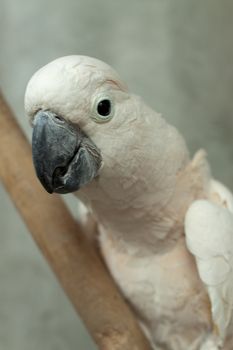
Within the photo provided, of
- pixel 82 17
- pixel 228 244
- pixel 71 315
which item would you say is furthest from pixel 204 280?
pixel 82 17

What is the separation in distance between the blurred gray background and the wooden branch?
635mm

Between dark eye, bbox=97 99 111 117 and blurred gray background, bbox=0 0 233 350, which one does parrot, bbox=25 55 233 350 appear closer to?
dark eye, bbox=97 99 111 117

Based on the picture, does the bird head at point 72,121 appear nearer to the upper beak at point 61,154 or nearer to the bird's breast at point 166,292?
the upper beak at point 61,154

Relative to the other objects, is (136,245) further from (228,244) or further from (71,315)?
(71,315)

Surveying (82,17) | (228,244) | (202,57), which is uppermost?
(82,17)

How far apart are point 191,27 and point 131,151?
2.98 feet

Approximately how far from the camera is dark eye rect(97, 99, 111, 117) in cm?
88

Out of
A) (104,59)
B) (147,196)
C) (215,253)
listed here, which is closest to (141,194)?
(147,196)

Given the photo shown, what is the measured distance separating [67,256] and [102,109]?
335 mm

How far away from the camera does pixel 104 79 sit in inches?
35.0

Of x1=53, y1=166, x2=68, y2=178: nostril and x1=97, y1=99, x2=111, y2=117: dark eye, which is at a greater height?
x1=97, y1=99, x2=111, y2=117: dark eye

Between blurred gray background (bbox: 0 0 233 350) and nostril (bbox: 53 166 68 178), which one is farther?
blurred gray background (bbox: 0 0 233 350)

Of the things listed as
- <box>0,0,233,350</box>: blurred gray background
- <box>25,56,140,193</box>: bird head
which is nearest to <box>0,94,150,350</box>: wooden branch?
<box>25,56,140,193</box>: bird head

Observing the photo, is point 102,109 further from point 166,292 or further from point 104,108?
point 166,292
